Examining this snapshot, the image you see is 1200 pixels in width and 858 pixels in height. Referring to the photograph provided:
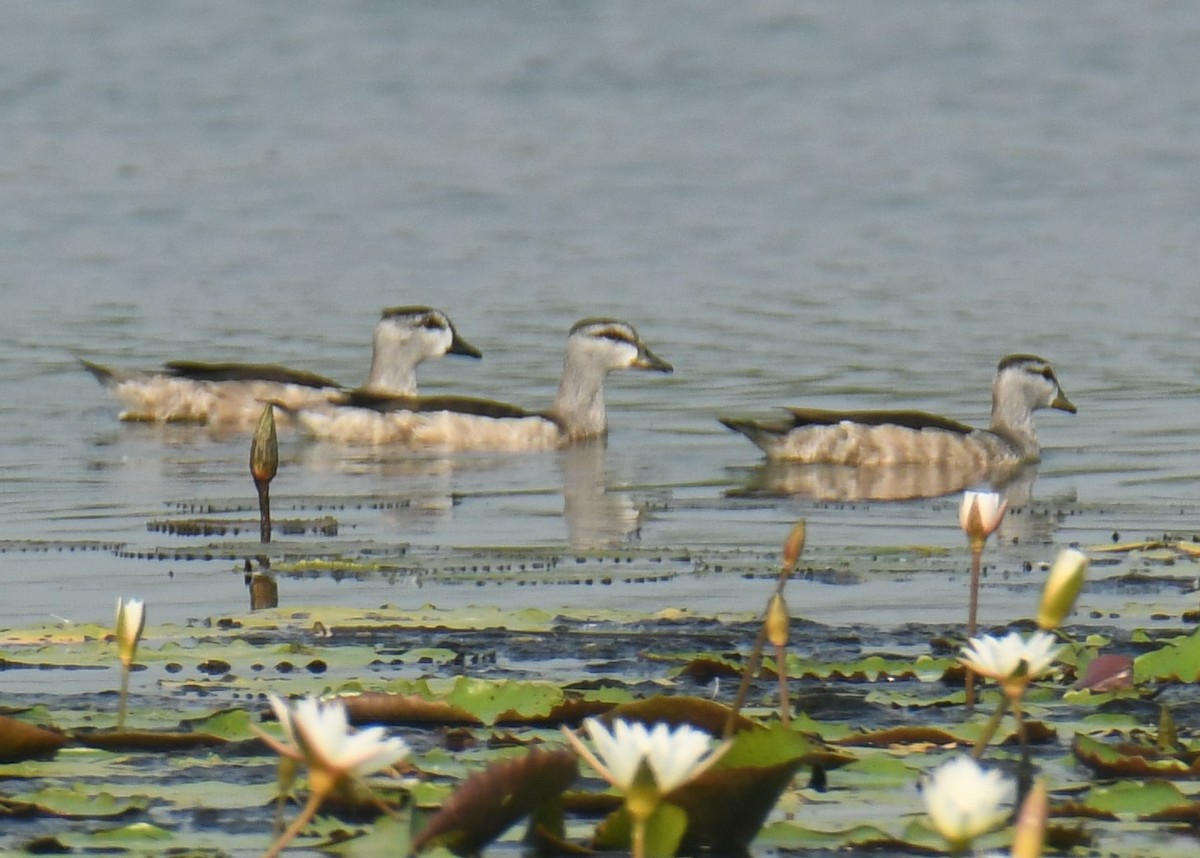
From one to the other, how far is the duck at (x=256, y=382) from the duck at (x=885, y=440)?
306 cm

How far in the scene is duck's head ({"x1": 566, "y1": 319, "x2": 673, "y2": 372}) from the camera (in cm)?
1930

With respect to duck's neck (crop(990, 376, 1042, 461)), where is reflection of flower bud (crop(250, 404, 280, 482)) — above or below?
below

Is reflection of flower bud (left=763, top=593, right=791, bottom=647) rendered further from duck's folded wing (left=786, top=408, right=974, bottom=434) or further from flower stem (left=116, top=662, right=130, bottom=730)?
duck's folded wing (left=786, top=408, right=974, bottom=434)

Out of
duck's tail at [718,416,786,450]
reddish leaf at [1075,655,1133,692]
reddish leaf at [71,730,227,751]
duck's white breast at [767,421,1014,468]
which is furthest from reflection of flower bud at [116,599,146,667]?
duck's white breast at [767,421,1014,468]

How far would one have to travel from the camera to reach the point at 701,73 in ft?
153

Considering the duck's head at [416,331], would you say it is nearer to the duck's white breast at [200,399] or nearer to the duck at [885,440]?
the duck's white breast at [200,399]

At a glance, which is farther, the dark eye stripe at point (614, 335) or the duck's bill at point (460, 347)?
the duck's bill at point (460, 347)

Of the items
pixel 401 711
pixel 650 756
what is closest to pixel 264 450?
pixel 401 711

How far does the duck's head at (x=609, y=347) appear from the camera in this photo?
63.3 feet

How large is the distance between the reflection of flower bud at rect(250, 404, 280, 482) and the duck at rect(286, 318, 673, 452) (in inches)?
314

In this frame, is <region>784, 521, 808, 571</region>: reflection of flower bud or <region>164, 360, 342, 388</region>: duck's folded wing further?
<region>164, 360, 342, 388</region>: duck's folded wing

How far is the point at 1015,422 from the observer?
1775 centimetres

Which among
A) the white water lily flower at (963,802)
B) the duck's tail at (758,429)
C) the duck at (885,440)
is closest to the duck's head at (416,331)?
the duck at (885,440)

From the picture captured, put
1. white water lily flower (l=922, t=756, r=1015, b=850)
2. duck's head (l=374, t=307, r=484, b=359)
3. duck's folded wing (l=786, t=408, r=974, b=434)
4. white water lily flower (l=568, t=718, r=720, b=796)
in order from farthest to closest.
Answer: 1. duck's head (l=374, t=307, r=484, b=359)
2. duck's folded wing (l=786, t=408, r=974, b=434)
3. white water lily flower (l=568, t=718, r=720, b=796)
4. white water lily flower (l=922, t=756, r=1015, b=850)
